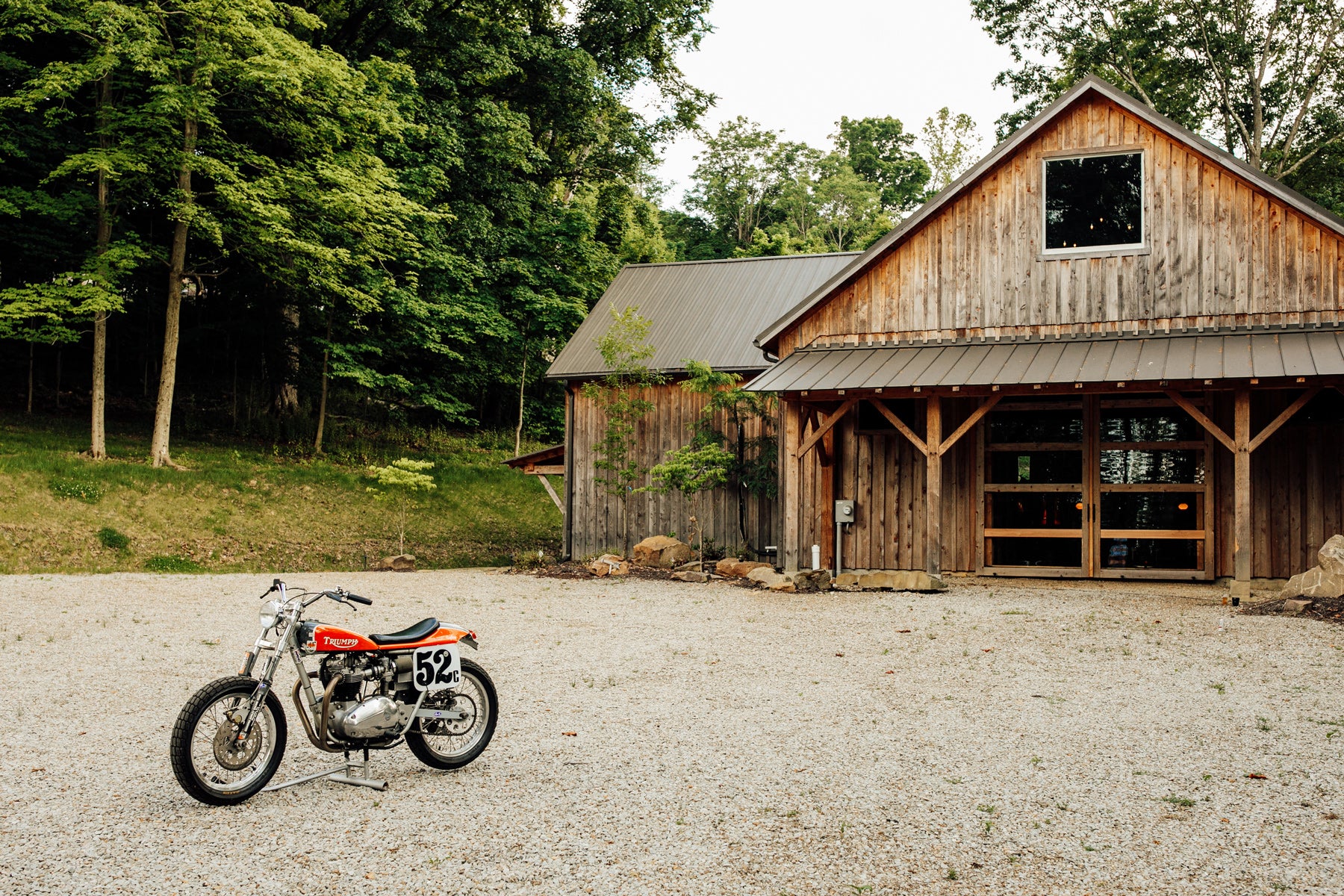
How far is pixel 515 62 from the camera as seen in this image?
29.6m

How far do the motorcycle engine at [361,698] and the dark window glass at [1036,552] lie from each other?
39.8 ft

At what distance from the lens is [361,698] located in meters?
5.54

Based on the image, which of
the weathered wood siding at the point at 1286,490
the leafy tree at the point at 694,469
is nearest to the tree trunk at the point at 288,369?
the leafy tree at the point at 694,469

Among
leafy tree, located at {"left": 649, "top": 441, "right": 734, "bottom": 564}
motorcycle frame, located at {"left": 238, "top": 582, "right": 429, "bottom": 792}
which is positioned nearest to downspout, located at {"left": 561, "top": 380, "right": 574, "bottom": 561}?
leafy tree, located at {"left": 649, "top": 441, "right": 734, "bottom": 564}

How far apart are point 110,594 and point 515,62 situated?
68.4ft

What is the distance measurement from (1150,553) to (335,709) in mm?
13081

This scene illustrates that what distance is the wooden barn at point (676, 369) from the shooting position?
1878 centimetres

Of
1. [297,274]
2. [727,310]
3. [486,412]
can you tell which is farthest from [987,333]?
[486,412]

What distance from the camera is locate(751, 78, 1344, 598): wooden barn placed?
13.7m

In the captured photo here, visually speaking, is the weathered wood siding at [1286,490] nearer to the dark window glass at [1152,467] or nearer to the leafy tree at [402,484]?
the dark window glass at [1152,467]

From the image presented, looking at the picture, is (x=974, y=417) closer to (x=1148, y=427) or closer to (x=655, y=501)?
(x=1148, y=427)

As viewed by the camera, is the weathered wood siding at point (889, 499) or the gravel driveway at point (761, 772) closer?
the gravel driveway at point (761, 772)

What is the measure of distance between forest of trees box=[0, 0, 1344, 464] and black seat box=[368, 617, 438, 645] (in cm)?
1692

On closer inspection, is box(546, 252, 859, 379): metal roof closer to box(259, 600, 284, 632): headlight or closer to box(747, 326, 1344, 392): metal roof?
box(747, 326, 1344, 392): metal roof
